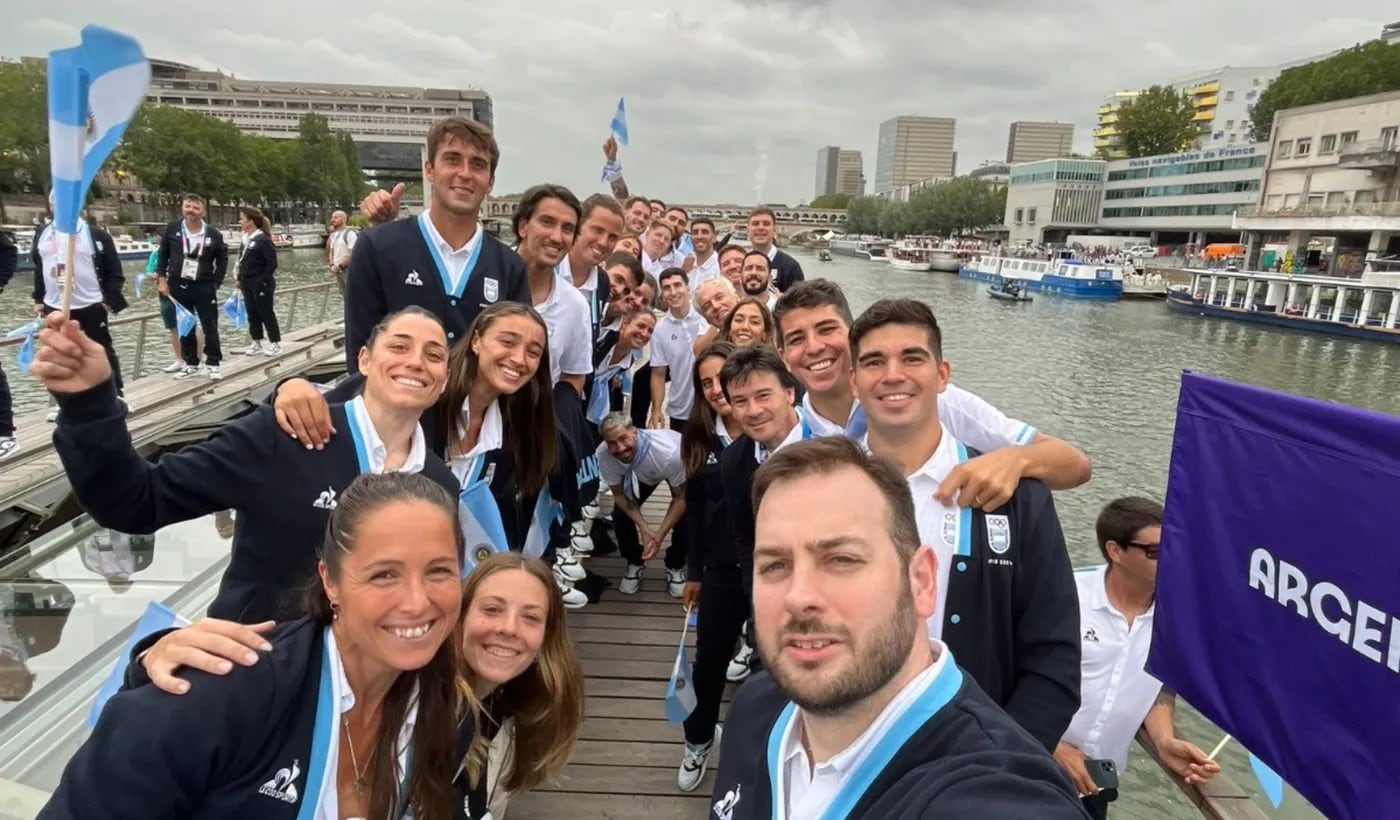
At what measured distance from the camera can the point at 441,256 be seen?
3.43 meters

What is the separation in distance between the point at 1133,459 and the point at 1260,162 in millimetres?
66359

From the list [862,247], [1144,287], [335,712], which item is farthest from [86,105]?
[862,247]

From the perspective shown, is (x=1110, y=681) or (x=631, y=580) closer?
(x=1110, y=681)

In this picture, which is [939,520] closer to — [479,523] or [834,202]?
[479,523]

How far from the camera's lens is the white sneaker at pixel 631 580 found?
5.16 metres

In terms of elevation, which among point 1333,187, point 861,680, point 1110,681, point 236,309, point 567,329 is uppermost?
point 1333,187

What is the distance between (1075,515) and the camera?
42.9 feet

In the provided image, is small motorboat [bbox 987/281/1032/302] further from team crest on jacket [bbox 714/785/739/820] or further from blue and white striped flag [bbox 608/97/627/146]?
team crest on jacket [bbox 714/785/739/820]

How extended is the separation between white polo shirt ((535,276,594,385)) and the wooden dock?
1.72 m

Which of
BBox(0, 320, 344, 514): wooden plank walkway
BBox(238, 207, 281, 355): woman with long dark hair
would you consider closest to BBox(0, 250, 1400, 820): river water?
BBox(0, 320, 344, 514): wooden plank walkway

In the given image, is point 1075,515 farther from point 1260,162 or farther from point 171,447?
point 1260,162

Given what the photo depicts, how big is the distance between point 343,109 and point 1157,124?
9927cm

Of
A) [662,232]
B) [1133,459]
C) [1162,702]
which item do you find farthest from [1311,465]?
[1133,459]

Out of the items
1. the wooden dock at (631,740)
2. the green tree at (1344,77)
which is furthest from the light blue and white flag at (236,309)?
the green tree at (1344,77)
